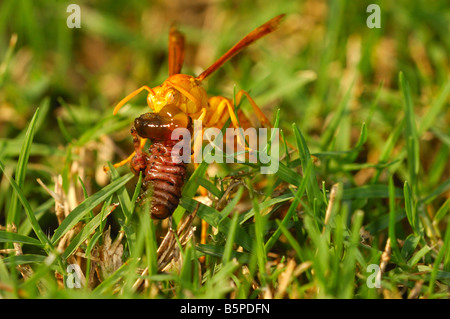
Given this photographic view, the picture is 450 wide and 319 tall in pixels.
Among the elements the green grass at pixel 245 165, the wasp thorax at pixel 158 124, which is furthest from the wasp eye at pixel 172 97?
the green grass at pixel 245 165

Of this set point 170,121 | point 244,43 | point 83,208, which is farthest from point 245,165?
point 83,208

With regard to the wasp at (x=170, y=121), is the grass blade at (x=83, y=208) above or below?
below

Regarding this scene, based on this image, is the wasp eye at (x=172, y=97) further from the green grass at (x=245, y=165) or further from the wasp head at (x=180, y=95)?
the green grass at (x=245, y=165)

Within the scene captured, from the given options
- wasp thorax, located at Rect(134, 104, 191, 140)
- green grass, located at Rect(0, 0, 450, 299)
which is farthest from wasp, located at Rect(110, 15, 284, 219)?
green grass, located at Rect(0, 0, 450, 299)

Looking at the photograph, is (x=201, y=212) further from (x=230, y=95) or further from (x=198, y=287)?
(x=230, y=95)
